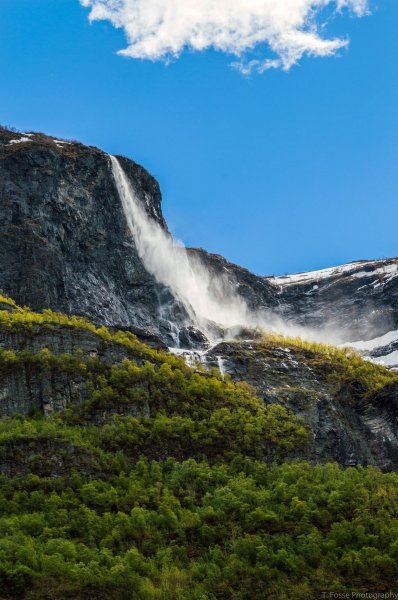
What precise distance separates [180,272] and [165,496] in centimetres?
8552

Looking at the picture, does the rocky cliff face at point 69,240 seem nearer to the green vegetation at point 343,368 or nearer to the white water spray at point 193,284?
the white water spray at point 193,284

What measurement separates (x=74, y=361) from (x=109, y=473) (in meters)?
12.8

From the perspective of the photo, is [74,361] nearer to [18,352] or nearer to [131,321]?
[18,352]

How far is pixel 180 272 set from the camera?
130 m

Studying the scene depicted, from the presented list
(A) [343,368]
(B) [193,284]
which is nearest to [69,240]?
(A) [343,368]

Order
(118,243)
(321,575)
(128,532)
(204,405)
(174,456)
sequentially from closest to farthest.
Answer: (321,575) → (128,532) → (174,456) → (204,405) → (118,243)

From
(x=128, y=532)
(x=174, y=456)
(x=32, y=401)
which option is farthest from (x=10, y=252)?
(x=128, y=532)

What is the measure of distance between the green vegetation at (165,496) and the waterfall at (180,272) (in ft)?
158

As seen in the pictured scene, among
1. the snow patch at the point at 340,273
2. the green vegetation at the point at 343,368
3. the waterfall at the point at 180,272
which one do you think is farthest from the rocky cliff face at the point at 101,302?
the snow patch at the point at 340,273

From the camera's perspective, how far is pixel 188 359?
3460 inches

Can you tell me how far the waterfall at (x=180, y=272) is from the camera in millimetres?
114812

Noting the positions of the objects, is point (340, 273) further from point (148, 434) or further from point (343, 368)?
point (148, 434)

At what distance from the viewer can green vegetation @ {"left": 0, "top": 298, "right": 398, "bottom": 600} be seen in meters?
36.4

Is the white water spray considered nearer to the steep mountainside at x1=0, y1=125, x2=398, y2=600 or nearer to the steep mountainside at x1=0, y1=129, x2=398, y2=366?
the steep mountainside at x1=0, y1=125, x2=398, y2=600
